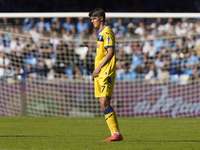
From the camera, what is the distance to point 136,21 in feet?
43.1

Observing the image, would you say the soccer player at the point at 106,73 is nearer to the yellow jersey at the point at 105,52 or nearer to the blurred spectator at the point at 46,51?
the yellow jersey at the point at 105,52

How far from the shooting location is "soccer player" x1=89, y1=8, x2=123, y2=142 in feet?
16.3

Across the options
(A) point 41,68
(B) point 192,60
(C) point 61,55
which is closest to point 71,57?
(C) point 61,55

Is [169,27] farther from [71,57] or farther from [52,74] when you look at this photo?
[52,74]

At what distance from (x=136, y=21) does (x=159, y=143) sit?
8699 millimetres

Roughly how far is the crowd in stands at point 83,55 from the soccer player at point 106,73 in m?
5.86

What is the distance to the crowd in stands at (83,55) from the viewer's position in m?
11.3

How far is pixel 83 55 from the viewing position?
11547 mm

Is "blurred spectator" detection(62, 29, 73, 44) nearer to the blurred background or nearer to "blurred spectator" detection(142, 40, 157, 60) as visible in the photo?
the blurred background

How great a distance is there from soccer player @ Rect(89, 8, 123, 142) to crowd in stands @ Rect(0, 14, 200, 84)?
5859 mm

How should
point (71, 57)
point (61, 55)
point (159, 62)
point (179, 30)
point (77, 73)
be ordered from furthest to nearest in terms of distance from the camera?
1. point (179, 30)
2. point (159, 62)
3. point (61, 55)
4. point (71, 57)
5. point (77, 73)

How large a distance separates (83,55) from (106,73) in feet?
21.7
